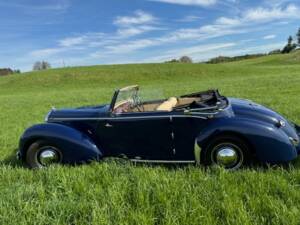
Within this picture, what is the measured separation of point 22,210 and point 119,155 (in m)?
2.15

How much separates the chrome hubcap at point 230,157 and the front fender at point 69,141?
1861mm

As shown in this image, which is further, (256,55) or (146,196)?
(256,55)

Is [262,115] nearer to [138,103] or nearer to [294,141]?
[294,141]

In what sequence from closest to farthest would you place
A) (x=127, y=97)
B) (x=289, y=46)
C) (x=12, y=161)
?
(x=127, y=97), (x=12, y=161), (x=289, y=46)

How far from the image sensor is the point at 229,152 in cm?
517

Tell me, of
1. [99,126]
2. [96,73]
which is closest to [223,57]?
[96,73]

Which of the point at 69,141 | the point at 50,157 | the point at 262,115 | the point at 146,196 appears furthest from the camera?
the point at 50,157

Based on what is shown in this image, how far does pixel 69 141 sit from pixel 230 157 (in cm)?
246

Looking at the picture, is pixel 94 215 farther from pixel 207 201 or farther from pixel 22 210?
pixel 207 201

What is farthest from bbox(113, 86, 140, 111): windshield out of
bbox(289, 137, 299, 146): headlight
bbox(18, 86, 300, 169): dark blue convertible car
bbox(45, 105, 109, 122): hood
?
bbox(289, 137, 299, 146): headlight

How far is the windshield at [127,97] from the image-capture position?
5902 mm

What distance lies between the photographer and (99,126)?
19.1ft

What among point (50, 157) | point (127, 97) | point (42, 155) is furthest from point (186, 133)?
point (42, 155)

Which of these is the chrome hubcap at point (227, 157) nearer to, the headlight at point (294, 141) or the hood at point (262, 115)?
the hood at point (262, 115)
